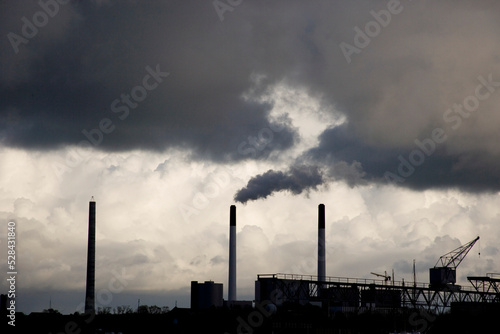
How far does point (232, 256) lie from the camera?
110 meters

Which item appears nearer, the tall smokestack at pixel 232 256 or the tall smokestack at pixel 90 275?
the tall smokestack at pixel 90 275

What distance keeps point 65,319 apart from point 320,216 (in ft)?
138

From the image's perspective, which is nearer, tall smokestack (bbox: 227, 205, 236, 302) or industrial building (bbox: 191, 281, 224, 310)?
tall smokestack (bbox: 227, 205, 236, 302)

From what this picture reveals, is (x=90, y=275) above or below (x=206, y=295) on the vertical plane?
above

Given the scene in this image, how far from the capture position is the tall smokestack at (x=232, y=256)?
110 meters

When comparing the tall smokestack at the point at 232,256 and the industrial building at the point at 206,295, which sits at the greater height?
the tall smokestack at the point at 232,256

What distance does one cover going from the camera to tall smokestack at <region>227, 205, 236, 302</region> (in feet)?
360

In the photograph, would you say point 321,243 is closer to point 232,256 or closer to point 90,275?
point 232,256

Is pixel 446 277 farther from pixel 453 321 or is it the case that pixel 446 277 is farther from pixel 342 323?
pixel 342 323

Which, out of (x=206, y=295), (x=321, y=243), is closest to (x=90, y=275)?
(x=206, y=295)

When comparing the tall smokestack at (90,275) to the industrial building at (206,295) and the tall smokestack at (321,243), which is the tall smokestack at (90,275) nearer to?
the industrial building at (206,295)

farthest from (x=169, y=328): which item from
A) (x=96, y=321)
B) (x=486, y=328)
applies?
(x=486, y=328)

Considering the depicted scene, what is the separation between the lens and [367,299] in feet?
339

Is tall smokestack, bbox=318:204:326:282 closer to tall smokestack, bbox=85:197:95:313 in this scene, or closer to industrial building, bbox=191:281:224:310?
industrial building, bbox=191:281:224:310
